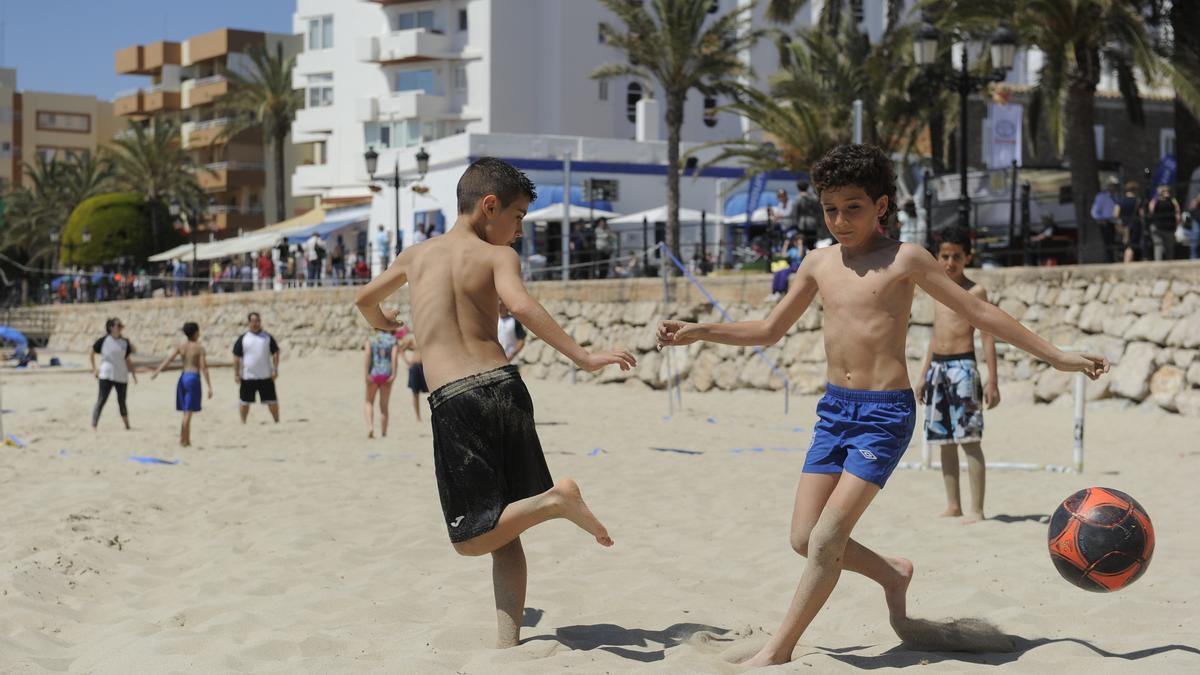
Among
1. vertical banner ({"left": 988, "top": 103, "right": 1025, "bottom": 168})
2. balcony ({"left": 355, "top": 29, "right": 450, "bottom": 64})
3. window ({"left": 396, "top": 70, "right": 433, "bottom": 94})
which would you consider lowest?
vertical banner ({"left": 988, "top": 103, "right": 1025, "bottom": 168})

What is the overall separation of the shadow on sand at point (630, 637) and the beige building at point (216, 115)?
6192 centimetres

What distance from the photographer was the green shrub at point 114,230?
54281mm

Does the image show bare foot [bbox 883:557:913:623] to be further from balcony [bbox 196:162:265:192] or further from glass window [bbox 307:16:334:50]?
balcony [bbox 196:162:265:192]

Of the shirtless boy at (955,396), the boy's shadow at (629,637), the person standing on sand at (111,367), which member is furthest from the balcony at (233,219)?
the boy's shadow at (629,637)

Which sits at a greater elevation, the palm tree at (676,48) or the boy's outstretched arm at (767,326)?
the palm tree at (676,48)

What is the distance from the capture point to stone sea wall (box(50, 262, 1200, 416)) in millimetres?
14328

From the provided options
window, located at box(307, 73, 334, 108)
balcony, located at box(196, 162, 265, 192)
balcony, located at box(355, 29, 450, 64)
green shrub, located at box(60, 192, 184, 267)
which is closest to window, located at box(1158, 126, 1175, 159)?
balcony, located at box(355, 29, 450, 64)

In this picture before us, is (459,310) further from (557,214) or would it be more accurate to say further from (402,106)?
(402,106)

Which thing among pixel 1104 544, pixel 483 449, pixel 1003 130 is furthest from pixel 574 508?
pixel 1003 130

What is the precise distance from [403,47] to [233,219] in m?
20.8

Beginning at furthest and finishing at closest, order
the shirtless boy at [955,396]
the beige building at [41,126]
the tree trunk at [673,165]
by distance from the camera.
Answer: the beige building at [41,126]
the tree trunk at [673,165]
the shirtless boy at [955,396]

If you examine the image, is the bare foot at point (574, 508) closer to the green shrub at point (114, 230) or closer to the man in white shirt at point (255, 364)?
the man in white shirt at point (255, 364)

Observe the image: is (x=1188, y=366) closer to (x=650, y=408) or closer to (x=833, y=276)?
(x=650, y=408)

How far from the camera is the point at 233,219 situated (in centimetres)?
6694
